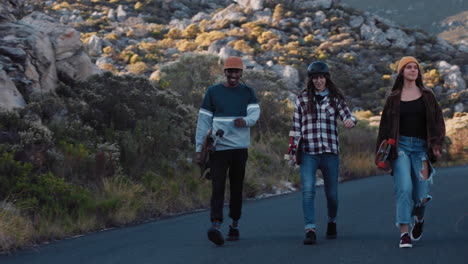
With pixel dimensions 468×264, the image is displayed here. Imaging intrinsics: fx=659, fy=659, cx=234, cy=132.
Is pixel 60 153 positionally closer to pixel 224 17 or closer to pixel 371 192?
pixel 371 192

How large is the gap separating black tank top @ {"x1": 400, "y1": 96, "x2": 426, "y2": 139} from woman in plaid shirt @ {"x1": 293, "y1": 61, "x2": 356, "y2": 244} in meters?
0.66

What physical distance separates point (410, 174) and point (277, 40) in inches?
1980

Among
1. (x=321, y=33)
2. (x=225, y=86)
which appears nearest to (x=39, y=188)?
(x=225, y=86)

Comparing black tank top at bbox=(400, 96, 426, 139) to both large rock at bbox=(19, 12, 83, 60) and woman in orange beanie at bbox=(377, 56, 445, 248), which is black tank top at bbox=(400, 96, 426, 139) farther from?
large rock at bbox=(19, 12, 83, 60)

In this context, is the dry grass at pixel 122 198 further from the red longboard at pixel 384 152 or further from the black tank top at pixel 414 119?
the black tank top at pixel 414 119

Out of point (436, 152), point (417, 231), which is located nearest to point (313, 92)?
point (436, 152)

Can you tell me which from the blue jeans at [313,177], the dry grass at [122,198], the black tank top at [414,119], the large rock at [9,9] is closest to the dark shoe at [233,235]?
the blue jeans at [313,177]

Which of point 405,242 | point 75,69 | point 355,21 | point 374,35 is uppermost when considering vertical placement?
point 75,69

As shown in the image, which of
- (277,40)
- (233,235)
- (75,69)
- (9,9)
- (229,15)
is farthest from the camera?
(229,15)

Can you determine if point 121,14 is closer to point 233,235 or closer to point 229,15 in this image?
point 229,15

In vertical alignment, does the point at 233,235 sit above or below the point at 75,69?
below

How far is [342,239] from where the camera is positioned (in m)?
8.01

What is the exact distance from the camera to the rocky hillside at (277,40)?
45.5m

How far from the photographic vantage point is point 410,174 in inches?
293
